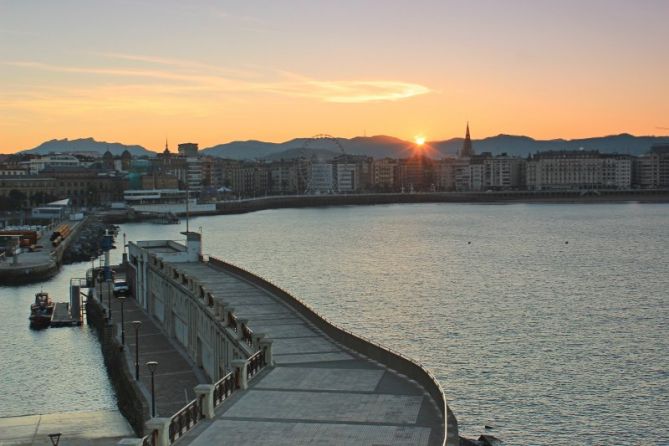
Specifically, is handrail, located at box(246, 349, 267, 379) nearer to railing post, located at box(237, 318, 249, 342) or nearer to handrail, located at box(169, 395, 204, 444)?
railing post, located at box(237, 318, 249, 342)

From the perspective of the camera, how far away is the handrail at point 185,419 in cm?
2084

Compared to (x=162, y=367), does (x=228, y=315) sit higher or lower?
higher

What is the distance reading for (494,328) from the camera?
170ft

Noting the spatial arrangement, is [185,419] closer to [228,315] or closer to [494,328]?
[228,315]

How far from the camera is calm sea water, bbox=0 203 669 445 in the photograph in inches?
1422

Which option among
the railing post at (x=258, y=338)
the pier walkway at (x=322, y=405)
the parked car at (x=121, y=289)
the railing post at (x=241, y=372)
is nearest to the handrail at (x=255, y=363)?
the pier walkway at (x=322, y=405)

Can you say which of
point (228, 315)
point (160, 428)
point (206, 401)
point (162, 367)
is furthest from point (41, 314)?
point (160, 428)

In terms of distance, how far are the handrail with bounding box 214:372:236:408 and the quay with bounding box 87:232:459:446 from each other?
29mm

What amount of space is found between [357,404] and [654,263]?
72379 mm

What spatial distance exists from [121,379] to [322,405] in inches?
693

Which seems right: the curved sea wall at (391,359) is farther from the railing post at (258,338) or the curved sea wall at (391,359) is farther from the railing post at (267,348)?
the railing post at (258,338)

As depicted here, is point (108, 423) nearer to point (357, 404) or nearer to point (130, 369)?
point (130, 369)

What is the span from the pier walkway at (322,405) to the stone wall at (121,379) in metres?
6.20

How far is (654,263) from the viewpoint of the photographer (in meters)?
89.4
